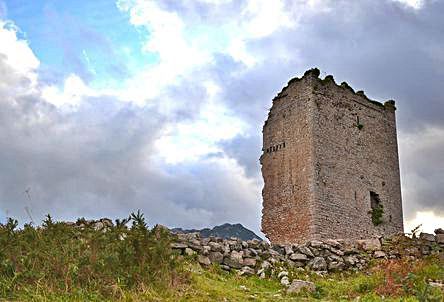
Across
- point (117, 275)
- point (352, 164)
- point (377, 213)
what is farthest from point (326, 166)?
point (117, 275)

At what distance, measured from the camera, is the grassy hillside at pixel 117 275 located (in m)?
7.38

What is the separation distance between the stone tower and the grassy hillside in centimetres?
1125

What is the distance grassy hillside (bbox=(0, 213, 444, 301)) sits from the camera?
290 inches

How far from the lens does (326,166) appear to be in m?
22.1

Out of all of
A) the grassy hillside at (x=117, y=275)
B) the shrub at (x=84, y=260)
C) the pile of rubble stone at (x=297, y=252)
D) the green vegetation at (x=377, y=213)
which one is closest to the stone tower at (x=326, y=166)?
the green vegetation at (x=377, y=213)

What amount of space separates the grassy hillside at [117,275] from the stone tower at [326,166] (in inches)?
443

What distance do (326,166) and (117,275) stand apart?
15.3 metres

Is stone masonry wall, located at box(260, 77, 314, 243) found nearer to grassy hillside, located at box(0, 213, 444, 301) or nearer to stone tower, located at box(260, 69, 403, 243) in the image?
stone tower, located at box(260, 69, 403, 243)

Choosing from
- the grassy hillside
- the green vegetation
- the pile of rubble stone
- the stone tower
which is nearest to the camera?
the grassy hillside

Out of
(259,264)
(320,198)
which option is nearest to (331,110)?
(320,198)

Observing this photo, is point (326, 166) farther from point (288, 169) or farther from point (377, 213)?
point (377, 213)

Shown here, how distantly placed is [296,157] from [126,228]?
46.4 ft

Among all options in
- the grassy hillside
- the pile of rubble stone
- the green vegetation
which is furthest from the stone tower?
the grassy hillside

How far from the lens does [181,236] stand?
12.0m
